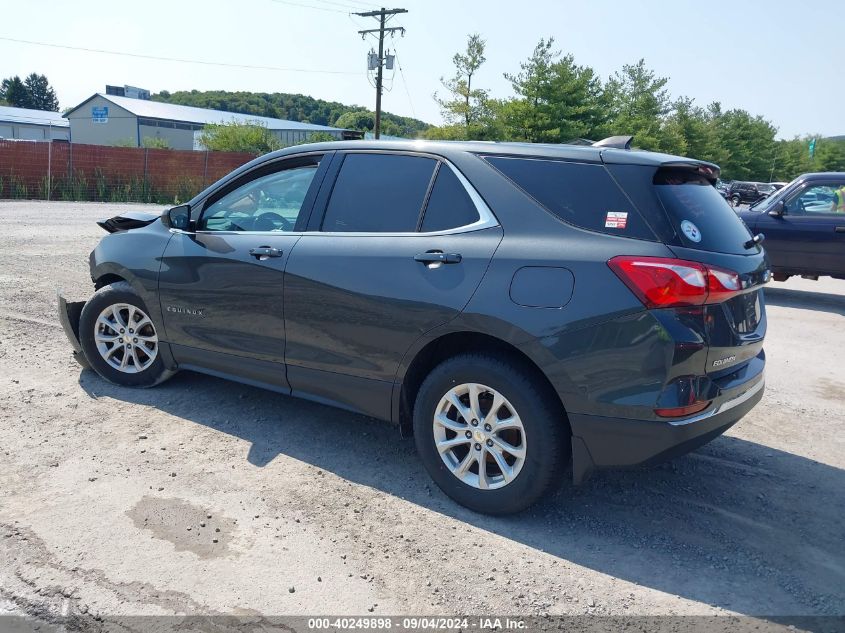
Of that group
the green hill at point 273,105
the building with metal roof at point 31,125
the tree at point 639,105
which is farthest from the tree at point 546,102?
the green hill at point 273,105

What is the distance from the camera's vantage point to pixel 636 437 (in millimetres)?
3078

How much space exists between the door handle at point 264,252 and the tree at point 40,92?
134695 millimetres

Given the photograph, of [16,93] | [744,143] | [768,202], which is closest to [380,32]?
[768,202]

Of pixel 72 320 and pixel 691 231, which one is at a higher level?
pixel 691 231

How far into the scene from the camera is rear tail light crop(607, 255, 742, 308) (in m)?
3.00

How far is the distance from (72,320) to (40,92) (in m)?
138

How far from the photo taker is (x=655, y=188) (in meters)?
3.20

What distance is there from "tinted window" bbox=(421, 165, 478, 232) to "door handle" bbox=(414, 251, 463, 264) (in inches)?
6.4

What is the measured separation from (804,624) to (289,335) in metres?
2.88

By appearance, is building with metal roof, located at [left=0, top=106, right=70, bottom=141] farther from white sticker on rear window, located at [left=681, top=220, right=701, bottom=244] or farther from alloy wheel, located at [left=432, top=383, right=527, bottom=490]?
white sticker on rear window, located at [left=681, top=220, right=701, bottom=244]

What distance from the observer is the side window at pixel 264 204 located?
4281 millimetres

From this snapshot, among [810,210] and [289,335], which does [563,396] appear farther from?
[810,210]

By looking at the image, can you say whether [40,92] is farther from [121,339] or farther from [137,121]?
[121,339]

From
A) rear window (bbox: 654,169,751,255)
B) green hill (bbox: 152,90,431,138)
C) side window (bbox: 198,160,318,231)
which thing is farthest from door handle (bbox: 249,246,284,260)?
green hill (bbox: 152,90,431,138)
